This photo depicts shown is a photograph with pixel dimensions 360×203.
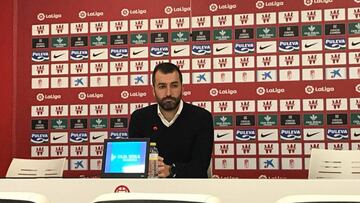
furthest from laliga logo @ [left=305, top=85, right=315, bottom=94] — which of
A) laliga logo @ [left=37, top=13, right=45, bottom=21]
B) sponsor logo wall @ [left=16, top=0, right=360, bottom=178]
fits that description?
laliga logo @ [left=37, top=13, right=45, bottom=21]

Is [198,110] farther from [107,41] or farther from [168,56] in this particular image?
[107,41]

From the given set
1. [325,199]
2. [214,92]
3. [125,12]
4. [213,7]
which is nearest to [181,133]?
[214,92]

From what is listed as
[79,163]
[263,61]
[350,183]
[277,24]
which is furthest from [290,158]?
[350,183]

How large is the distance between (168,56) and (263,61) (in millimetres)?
863

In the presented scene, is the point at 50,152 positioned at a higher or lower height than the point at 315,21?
lower

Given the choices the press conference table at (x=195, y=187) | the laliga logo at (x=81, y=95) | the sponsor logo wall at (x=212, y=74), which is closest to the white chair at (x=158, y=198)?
the press conference table at (x=195, y=187)

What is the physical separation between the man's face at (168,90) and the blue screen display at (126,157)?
→ 31.7 inches

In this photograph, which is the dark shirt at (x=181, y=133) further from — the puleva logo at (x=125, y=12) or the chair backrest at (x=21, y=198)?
the chair backrest at (x=21, y=198)

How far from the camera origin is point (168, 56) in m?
4.98

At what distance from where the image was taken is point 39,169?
402 centimetres

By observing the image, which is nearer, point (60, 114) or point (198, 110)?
point (198, 110)

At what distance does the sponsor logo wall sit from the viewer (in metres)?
4.68

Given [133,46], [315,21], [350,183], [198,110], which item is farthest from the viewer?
[133,46]

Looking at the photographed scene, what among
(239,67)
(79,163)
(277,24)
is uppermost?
(277,24)
